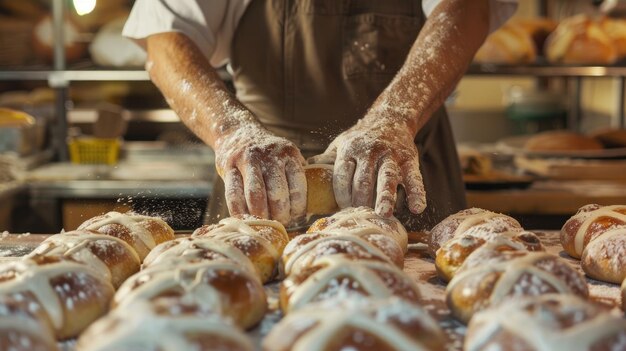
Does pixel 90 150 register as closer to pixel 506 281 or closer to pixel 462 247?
pixel 462 247

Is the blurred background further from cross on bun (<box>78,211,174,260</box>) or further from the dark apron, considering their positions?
cross on bun (<box>78,211,174,260</box>)

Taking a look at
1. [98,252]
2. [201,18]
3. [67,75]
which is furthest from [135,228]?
[67,75]

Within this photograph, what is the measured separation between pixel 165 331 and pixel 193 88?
1.31m

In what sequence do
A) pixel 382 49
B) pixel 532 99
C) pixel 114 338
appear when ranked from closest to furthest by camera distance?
pixel 114 338
pixel 382 49
pixel 532 99

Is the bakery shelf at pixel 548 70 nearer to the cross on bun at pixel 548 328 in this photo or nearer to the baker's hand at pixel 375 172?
the baker's hand at pixel 375 172

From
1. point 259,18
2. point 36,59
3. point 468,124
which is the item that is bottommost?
point 468,124

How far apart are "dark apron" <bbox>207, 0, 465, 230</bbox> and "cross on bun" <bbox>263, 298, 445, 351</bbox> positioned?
4.42ft

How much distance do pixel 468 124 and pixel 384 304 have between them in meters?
5.63

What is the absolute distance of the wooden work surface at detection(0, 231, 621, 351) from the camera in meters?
1.47

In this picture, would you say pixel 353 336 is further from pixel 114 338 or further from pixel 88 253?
pixel 88 253

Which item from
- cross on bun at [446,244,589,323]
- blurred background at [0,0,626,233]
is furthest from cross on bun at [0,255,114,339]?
blurred background at [0,0,626,233]

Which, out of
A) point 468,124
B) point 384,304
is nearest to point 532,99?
point 468,124

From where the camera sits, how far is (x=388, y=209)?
1.90 meters

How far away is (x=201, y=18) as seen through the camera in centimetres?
255
